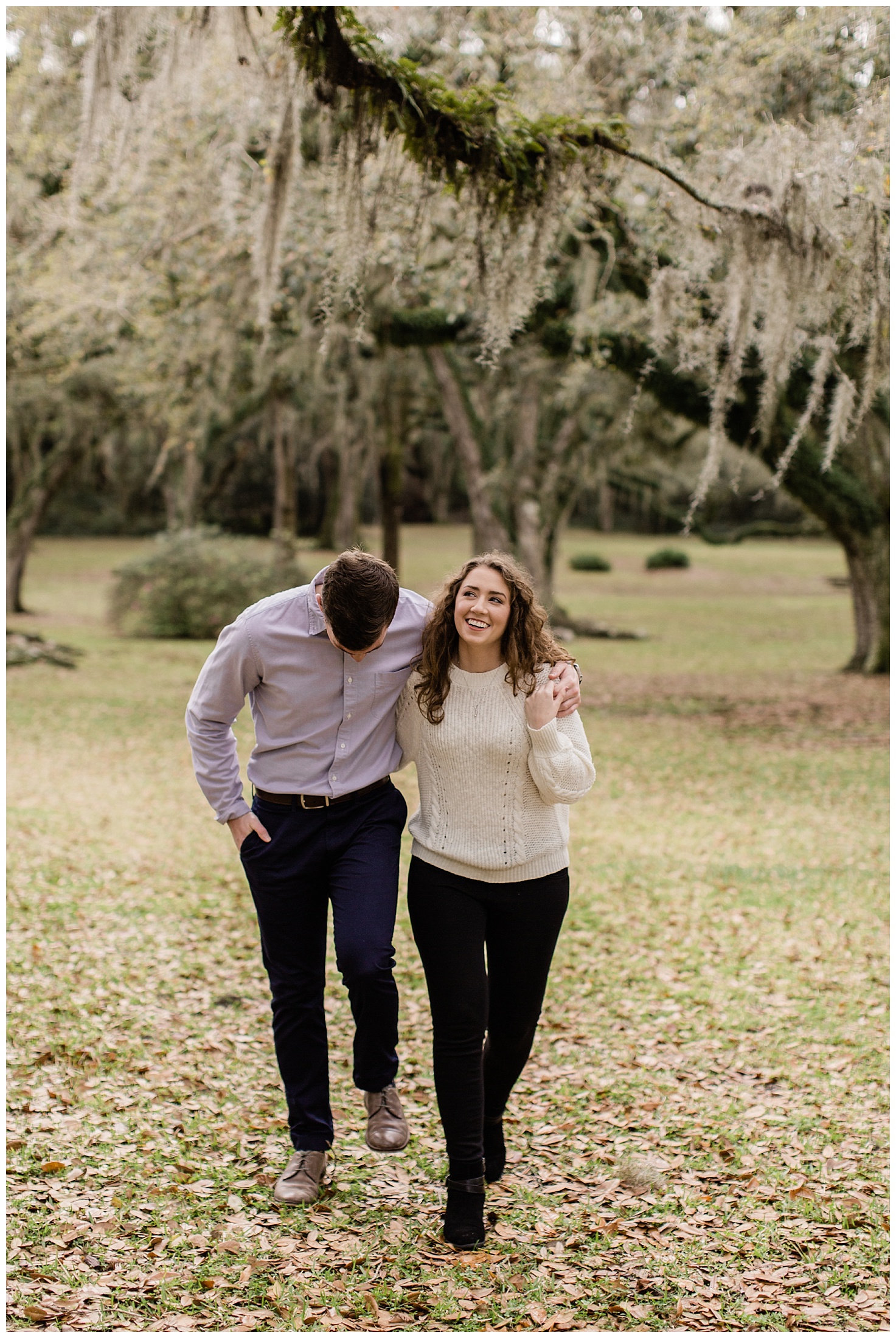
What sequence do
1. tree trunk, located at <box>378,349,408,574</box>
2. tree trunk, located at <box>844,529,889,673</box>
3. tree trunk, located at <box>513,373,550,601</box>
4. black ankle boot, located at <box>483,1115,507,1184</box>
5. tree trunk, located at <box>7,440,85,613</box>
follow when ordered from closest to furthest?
black ankle boot, located at <box>483,1115,507,1184</box>
tree trunk, located at <box>844,529,889,673</box>
tree trunk, located at <box>513,373,550,601</box>
tree trunk, located at <box>7,440,85,613</box>
tree trunk, located at <box>378,349,408,574</box>

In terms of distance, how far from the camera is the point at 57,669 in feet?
51.1

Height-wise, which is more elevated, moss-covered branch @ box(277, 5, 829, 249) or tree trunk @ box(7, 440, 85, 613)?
moss-covered branch @ box(277, 5, 829, 249)

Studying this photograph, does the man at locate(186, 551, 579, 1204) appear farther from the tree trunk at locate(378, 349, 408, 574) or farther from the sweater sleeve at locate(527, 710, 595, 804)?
the tree trunk at locate(378, 349, 408, 574)

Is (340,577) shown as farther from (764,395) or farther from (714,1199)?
(764,395)

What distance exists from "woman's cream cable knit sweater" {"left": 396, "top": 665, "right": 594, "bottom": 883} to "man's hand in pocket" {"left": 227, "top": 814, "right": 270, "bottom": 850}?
1.47 feet

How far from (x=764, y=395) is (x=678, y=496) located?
3712 cm

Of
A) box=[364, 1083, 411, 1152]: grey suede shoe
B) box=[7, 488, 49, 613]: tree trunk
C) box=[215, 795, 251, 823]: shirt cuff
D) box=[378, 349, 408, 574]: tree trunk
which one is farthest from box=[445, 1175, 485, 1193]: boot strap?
box=[7, 488, 49, 613]: tree trunk

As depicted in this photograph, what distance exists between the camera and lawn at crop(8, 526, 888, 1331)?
118 inches

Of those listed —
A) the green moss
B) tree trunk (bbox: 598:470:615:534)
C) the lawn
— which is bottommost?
the lawn

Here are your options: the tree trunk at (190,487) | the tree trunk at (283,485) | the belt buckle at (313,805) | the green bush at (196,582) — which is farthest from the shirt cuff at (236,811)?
the tree trunk at (190,487)

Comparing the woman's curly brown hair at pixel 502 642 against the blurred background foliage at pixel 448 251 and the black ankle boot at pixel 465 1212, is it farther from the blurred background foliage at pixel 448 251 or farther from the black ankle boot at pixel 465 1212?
the blurred background foliage at pixel 448 251

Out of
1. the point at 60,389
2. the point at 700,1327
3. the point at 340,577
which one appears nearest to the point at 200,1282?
the point at 700,1327

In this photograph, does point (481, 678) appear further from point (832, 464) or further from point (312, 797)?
point (832, 464)

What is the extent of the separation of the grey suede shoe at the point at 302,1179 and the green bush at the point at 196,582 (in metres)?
15.2
